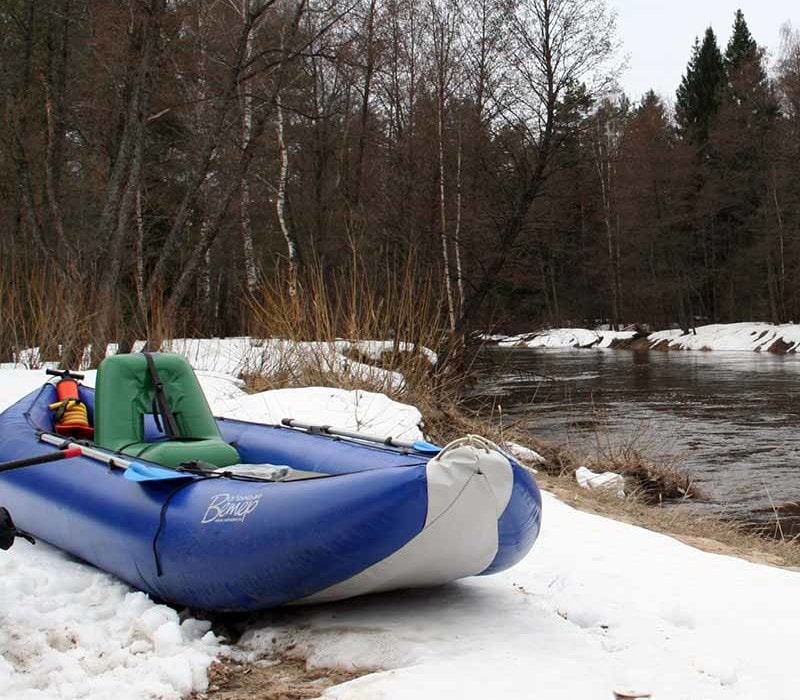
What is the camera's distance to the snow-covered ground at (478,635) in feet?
8.26

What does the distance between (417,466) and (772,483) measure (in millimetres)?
5466

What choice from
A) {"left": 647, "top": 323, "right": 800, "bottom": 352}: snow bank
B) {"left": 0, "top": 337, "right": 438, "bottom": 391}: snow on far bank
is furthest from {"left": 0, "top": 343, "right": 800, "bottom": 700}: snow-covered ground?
{"left": 647, "top": 323, "right": 800, "bottom": 352}: snow bank

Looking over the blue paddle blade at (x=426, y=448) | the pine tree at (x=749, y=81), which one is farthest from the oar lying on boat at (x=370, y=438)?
the pine tree at (x=749, y=81)

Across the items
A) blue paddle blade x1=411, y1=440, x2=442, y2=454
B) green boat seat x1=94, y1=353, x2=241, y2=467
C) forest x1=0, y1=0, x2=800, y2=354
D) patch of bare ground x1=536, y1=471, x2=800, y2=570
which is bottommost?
patch of bare ground x1=536, y1=471, x2=800, y2=570

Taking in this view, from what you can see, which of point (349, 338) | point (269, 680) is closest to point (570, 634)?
point (269, 680)

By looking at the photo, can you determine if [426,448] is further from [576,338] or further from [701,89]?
[701,89]

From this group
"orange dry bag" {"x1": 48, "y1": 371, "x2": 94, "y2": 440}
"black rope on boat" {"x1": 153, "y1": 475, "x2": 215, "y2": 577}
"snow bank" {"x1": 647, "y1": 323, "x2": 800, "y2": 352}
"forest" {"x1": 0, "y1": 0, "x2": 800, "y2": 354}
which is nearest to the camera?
"black rope on boat" {"x1": 153, "y1": 475, "x2": 215, "y2": 577}

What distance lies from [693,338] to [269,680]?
25.7 m

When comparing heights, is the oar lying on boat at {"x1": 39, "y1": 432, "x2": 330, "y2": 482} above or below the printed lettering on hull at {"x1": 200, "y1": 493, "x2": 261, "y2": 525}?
above

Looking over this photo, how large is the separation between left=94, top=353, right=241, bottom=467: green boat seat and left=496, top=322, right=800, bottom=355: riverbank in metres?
18.1

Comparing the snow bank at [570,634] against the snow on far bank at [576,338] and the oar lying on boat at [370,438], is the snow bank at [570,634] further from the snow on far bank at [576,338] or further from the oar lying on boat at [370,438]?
the snow on far bank at [576,338]

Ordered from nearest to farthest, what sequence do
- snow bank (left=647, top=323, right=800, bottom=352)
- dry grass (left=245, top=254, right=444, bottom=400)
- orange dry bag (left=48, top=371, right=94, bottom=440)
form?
orange dry bag (left=48, top=371, right=94, bottom=440) → dry grass (left=245, top=254, right=444, bottom=400) → snow bank (left=647, top=323, right=800, bottom=352)

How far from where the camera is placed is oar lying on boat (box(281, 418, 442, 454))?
369cm

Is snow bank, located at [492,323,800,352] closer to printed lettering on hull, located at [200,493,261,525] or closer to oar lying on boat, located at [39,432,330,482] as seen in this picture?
oar lying on boat, located at [39,432,330,482]
